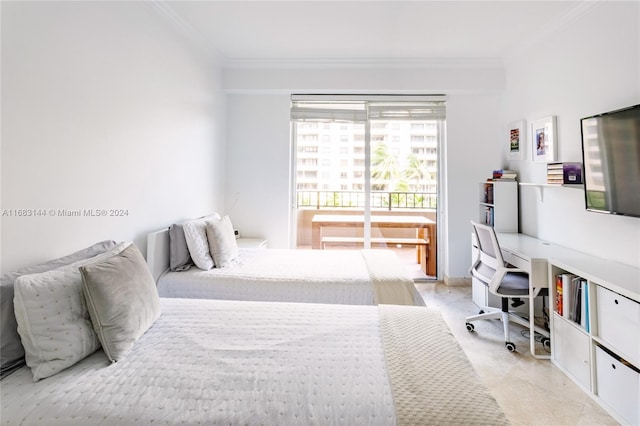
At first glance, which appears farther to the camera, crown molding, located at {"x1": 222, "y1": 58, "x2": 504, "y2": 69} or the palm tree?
the palm tree

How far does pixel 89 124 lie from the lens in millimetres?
1749

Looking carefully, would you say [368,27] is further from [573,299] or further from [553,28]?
[573,299]

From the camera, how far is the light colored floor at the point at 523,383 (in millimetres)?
1673

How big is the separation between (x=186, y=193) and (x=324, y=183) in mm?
1820

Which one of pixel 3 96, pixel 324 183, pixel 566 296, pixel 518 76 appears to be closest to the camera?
pixel 3 96

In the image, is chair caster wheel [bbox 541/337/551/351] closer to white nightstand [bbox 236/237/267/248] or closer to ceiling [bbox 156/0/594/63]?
ceiling [bbox 156/0/594/63]

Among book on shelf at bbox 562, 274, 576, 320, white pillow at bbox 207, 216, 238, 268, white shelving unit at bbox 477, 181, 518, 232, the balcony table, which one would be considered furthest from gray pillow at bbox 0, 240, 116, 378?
white shelving unit at bbox 477, 181, 518, 232

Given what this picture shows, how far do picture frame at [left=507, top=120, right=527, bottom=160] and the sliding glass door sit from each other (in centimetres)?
80

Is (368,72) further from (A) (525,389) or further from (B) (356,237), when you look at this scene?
(A) (525,389)

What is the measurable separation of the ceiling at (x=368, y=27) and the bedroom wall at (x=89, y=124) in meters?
0.46

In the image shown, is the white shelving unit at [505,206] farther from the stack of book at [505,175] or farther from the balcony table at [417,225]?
the balcony table at [417,225]

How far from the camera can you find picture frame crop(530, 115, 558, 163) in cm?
274

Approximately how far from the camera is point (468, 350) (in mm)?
2350

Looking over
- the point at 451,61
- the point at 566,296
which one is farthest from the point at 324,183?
the point at 566,296
